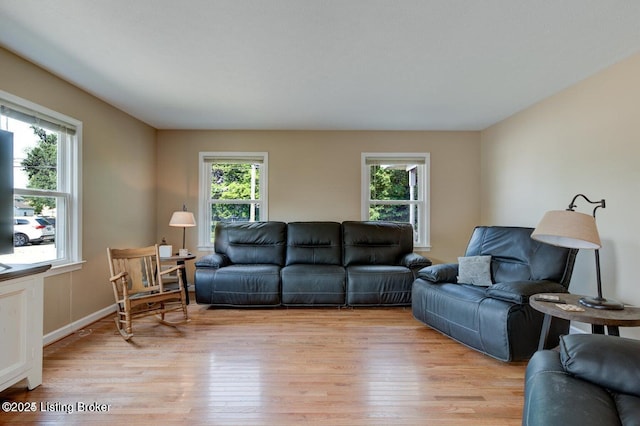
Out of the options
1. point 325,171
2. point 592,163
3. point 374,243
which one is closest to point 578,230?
point 592,163

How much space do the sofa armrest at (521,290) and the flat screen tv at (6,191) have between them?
12.0ft

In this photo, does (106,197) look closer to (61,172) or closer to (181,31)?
(61,172)

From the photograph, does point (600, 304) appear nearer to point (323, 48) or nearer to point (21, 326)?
point (323, 48)

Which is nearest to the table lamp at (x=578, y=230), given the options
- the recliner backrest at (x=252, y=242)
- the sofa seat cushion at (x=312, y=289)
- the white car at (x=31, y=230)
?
the sofa seat cushion at (x=312, y=289)

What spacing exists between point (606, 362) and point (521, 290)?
1452 millimetres

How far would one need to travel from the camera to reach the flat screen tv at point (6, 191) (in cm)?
200

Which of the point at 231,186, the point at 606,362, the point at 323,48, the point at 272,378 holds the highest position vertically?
the point at 323,48

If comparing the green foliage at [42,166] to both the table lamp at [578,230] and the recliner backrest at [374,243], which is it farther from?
the table lamp at [578,230]

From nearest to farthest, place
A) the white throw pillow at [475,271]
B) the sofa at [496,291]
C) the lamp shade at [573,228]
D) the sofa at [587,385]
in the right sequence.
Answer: the sofa at [587,385], the lamp shade at [573,228], the sofa at [496,291], the white throw pillow at [475,271]

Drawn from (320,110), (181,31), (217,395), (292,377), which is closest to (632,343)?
(292,377)

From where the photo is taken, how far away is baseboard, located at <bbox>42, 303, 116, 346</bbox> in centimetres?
277

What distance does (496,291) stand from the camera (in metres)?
2.58

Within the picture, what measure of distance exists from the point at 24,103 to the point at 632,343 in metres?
4.21

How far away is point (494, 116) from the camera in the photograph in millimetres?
3998
